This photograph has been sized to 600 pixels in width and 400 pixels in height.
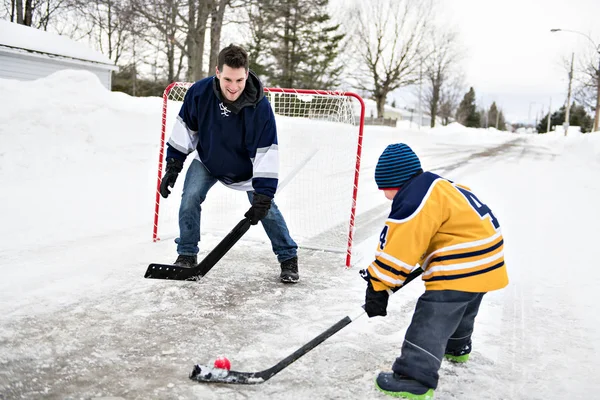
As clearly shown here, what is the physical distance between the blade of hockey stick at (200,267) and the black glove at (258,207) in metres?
0.05

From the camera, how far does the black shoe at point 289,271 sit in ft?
12.4

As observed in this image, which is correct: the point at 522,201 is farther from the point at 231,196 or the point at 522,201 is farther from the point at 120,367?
the point at 120,367

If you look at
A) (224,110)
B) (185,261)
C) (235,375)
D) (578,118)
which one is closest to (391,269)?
(235,375)

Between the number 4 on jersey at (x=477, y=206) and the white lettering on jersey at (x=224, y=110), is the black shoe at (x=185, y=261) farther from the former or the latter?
the number 4 on jersey at (x=477, y=206)

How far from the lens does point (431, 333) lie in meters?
2.25

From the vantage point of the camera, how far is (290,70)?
32281mm

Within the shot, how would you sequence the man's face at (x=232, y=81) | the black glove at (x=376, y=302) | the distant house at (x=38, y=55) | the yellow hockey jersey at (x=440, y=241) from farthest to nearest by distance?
the distant house at (x=38, y=55), the man's face at (x=232, y=81), the black glove at (x=376, y=302), the yellow hockey jersey at (x=440, y=241)

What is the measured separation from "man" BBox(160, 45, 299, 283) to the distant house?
15997 millimetres

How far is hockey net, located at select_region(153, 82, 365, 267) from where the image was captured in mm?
4723

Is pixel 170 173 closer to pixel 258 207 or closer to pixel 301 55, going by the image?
pixel 258 207

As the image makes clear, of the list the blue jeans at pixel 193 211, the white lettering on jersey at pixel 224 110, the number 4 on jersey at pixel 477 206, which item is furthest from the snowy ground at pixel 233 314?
the white lettering on jersey at pixel 224 110

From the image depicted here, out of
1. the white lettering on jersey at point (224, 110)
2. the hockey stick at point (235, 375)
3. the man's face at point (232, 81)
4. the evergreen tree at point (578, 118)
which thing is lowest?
the hockey stick at point (235, 375)

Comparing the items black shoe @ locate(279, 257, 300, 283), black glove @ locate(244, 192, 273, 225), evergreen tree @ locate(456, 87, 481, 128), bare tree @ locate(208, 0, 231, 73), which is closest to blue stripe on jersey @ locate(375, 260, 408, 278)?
black glove @ locate(244, 192, 273, 225)

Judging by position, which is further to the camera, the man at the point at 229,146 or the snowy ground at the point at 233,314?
the man at the point at 229,146
